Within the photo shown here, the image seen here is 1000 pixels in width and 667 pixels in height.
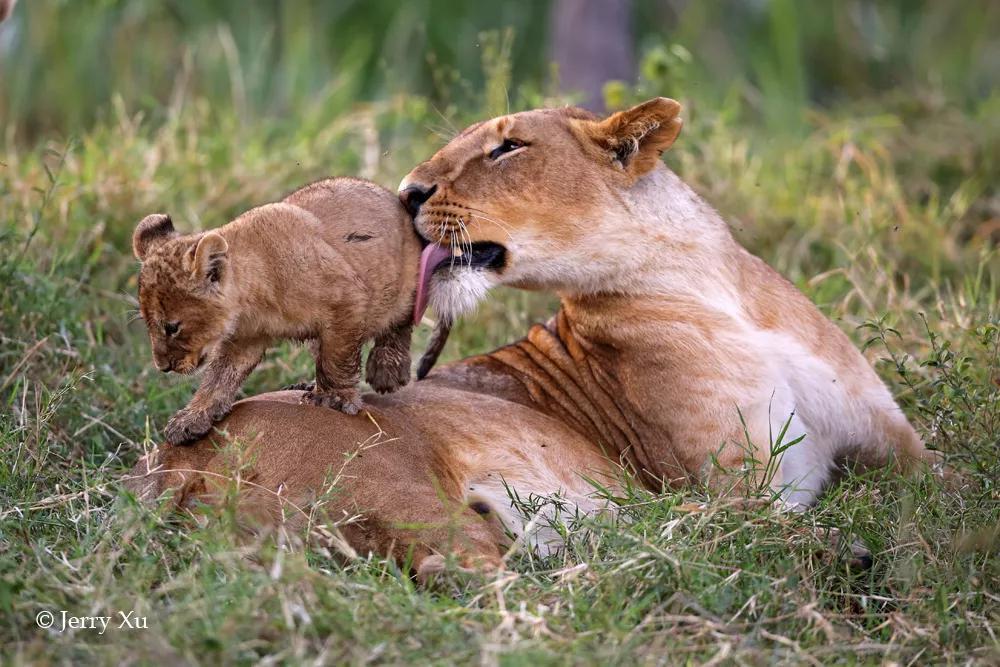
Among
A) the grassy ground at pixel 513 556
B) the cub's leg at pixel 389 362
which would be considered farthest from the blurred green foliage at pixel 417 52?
the cub's leg at pixel 389 362

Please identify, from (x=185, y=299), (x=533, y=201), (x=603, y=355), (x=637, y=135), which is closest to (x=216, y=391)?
(x=185, y=299)

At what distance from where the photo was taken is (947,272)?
23.3 ft

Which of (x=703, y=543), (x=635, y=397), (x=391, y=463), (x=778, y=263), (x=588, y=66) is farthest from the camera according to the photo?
(x=588, y=66)

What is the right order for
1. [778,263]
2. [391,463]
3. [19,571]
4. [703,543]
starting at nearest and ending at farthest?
[19,571] → [703,543] → [391,463] → [778,263]

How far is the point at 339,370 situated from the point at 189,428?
0.48m

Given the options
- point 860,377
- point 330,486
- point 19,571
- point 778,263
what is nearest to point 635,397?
point 860,377

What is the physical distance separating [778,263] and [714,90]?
2.98 meters

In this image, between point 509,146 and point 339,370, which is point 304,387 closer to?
point 339,370

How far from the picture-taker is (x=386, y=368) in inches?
175

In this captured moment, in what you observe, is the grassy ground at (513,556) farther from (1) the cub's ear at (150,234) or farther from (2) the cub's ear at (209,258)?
(2) the cub's ear at (209,258)

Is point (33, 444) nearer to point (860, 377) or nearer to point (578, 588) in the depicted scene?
point (578, 588)

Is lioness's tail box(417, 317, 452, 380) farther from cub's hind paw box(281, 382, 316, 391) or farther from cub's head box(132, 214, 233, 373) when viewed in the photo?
cub's head box(132, 214, 233, 373)

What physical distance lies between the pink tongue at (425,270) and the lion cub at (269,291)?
0.26ft

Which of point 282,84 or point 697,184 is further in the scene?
point 282,84
